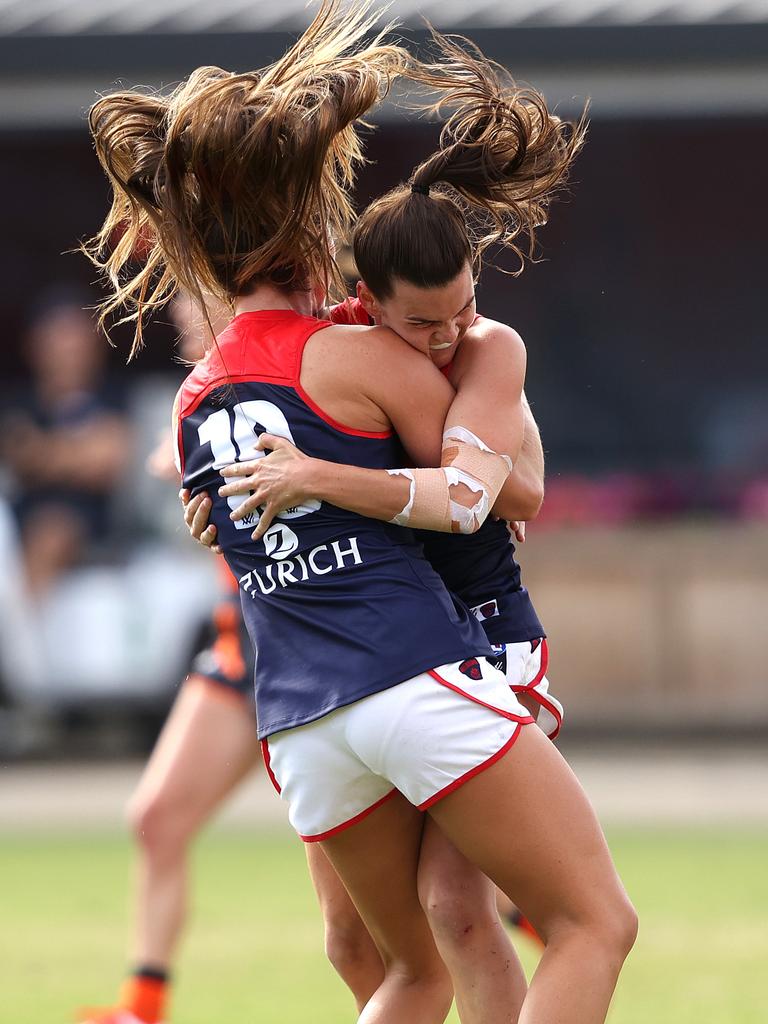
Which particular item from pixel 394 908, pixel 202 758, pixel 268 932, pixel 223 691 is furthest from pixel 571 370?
pixel 394 908

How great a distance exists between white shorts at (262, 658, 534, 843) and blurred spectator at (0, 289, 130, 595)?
25.8 feet

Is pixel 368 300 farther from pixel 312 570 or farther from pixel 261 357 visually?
pixel 312 570

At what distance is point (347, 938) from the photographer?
3639 millimetres

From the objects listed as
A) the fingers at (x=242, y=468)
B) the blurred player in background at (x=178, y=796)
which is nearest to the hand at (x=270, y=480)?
the fingers at (x=242, y=468)

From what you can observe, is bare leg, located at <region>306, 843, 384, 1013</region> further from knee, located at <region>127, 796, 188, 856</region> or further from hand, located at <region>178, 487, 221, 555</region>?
knee, located at <region>127, 796, 188, 856</region>

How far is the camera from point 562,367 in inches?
491

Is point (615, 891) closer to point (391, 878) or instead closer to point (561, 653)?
point (391, 878)

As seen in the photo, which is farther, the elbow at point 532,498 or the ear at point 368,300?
the elbow at point 532,498

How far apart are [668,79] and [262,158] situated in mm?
7740

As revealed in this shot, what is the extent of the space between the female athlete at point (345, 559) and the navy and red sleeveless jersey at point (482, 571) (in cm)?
18

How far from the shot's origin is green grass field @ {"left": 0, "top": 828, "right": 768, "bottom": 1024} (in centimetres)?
525

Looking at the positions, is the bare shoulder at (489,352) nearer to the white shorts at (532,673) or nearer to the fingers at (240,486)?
the fingers at (240,486)

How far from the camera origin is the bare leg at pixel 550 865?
300cm

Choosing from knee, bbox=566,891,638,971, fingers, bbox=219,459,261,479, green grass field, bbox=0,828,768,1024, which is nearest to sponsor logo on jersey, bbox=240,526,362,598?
fingers, bbox=219,459,261,479
